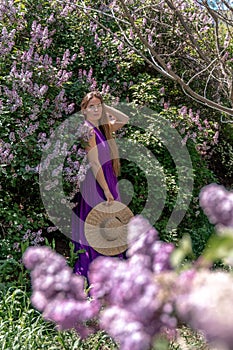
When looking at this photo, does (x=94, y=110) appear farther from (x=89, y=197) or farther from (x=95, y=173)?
(x=89, y=197)

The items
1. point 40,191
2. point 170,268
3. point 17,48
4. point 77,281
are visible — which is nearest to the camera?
point 170,268

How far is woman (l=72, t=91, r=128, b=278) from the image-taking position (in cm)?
374

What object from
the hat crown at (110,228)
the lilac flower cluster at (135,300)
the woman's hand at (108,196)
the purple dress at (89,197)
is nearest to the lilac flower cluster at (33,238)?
the purple dress at (89,197)

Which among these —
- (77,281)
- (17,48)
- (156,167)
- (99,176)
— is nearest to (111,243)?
(99,176)

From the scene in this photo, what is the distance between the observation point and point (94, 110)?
376 centimetres

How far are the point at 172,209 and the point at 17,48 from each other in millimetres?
2146

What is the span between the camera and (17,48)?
4.69 m

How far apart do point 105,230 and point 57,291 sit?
2694 millimetres

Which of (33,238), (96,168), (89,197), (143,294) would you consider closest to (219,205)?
(143,294)

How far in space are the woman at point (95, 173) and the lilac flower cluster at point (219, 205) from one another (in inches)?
103

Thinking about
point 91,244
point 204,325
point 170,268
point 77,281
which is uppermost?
point 204,325

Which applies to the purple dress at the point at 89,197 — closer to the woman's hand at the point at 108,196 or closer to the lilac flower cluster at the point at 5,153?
the woman's hand at the point at 108,196

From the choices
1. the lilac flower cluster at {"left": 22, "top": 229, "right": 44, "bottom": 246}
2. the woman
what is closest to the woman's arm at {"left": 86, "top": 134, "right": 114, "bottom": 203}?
the woman

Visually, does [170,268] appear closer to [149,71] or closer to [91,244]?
[91,244]
